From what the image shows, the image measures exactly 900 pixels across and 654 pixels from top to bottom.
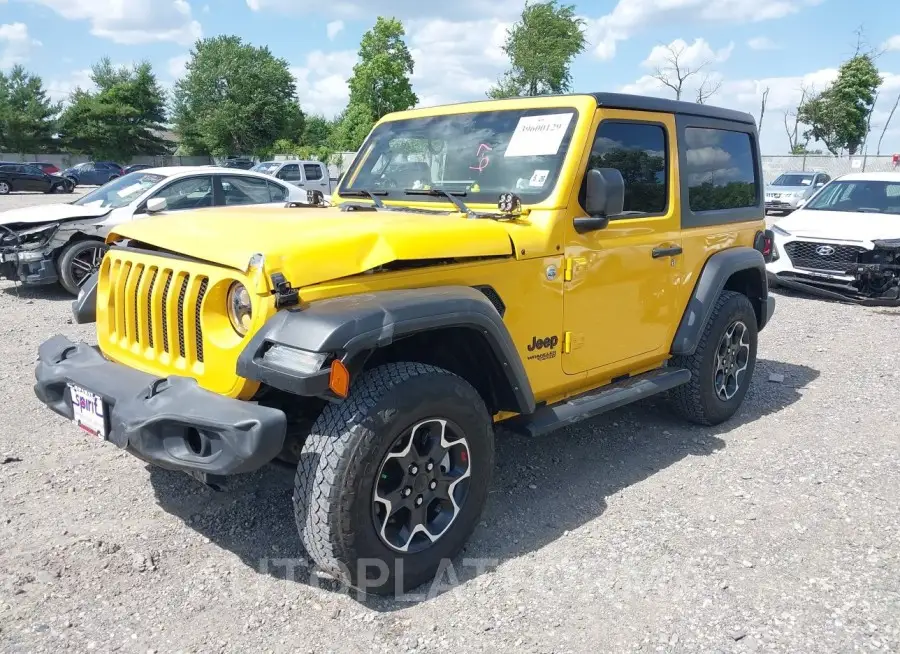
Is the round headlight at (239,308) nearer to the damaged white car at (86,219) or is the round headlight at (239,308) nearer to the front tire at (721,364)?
the front tire at (721,364)

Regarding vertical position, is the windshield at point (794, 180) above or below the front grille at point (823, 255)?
above

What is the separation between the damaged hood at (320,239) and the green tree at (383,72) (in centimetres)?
4162

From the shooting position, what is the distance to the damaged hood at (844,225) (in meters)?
9.11

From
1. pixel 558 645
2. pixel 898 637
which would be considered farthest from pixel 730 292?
pixel 558 645

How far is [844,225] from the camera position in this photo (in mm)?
9438

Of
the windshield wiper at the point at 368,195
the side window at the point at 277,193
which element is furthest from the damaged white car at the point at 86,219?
the windshield wiper at the point at 368,195

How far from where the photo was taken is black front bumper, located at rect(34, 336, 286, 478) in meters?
2.45

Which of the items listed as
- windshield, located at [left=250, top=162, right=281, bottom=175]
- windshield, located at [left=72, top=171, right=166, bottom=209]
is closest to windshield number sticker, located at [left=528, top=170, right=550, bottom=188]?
windshield, located at [left=72, top=171, right=166, bottom=209]

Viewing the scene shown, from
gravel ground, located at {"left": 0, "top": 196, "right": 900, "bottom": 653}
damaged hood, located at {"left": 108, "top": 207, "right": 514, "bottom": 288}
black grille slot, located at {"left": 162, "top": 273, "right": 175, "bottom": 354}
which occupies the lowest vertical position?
gravel ground, located at {"left": 0, "top": 196, "right": 900, "bottom": 653}

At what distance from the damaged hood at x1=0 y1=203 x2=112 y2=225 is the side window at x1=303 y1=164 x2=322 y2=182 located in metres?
10.5

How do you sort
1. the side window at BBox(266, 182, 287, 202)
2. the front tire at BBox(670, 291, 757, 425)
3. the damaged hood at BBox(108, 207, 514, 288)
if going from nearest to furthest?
the damaged hood at BBox(108, 207, 514, 288) → the front tire at BBox(670, 291, 757, 425) → the side window at BBox(266, 182, 287, 202)

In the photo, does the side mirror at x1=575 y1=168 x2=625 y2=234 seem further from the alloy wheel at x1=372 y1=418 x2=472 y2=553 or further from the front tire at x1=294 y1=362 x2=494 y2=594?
the alloy wheel at x1=372 y1=418 x2=472 y2=553

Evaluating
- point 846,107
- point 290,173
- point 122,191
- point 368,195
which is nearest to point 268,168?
point 290,173

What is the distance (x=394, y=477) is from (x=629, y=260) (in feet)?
6.07
